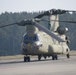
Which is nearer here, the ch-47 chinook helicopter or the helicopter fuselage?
the ch-47 chinook helicopter

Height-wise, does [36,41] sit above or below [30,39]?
below

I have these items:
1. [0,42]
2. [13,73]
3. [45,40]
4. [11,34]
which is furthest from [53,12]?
[11,34]

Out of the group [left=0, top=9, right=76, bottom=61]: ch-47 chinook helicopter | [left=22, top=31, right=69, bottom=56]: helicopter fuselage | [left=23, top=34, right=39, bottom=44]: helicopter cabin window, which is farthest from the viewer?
[left=23, top=34, right=39, bottom=44]: helicopter cabin window

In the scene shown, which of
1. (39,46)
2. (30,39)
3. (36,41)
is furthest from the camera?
(39,46)

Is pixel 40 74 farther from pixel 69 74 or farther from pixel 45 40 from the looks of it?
pixel 45 40

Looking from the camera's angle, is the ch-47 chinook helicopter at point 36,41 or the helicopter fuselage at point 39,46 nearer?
the ch-47 chinook helicopter at point 36,41

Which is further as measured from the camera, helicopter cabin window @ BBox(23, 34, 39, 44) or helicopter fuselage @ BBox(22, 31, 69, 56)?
helicopter cabin window @ BBox(23, 34, 39, 44)

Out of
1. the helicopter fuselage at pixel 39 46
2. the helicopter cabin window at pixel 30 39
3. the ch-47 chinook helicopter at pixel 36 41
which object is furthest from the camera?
the helicopter cabin window at pixel 30 39

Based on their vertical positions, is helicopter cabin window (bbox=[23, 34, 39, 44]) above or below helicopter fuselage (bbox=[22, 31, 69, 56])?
above

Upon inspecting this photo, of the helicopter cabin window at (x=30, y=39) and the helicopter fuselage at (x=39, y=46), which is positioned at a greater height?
the helicopter cabin window at (x=30, y=39)

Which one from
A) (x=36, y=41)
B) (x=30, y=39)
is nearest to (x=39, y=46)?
(x=36, y=41)

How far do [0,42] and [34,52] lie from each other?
110m

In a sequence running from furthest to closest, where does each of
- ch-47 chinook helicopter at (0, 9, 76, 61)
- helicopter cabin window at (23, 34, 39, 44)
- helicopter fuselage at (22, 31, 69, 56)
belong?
helicopter cabin window at (23, 34, 39, 44), helicopter fuselage at (22, 31, 69, 56), ch-47 chinook helicopter at (0, 9, 76, 61)

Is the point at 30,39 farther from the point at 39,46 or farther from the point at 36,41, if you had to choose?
the point at 39,46
